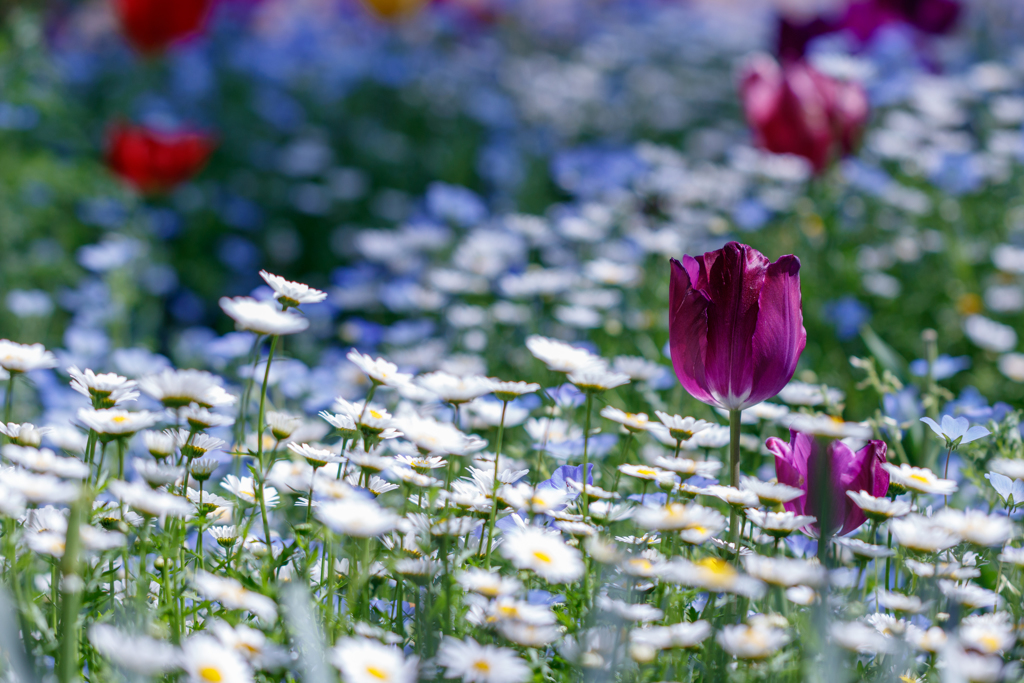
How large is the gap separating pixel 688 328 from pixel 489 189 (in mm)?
3244

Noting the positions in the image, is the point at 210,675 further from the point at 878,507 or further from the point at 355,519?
the point at 878,507

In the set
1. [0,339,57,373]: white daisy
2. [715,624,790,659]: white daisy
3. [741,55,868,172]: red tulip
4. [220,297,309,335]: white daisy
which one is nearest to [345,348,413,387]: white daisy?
[220,297,309,335]: white daisy

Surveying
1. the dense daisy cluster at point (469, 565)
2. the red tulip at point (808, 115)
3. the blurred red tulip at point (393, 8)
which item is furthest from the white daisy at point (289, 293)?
the blurred red tulip at point (393, 8)

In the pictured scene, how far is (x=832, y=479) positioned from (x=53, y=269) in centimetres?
241

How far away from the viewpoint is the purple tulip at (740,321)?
0.97m

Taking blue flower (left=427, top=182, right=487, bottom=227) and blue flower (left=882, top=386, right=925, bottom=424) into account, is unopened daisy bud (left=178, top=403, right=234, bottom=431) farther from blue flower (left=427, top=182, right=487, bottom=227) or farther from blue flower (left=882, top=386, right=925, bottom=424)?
blue flower (left=427, top=182, right=487, bottom=227)

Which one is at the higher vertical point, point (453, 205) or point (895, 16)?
point (895, 16)

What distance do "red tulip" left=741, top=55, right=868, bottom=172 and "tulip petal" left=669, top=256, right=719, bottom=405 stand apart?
1435 millimetres

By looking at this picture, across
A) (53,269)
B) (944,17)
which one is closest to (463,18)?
(944,17)

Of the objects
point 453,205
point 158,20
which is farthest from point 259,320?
point 158,20

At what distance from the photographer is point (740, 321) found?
977mm

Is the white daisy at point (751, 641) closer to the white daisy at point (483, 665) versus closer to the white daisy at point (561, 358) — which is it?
the white daisy at point (483, 665)

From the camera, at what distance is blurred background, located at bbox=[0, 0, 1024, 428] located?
2.21 meters

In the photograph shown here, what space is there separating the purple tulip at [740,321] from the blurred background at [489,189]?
0.50 metres
